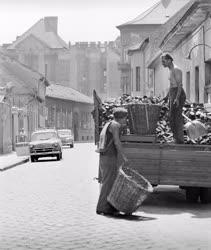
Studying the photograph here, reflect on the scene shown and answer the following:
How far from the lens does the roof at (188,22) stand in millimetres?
→ 24291

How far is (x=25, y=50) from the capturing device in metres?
91.6

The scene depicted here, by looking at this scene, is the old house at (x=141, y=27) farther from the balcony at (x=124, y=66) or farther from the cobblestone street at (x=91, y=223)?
the cobblestone street at (x=91, y=223)

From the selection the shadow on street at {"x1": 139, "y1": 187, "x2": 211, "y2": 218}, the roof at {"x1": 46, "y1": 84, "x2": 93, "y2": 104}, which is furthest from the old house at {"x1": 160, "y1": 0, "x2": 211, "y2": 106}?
the roof at {"x1": 46, "y1": 84, "x2": 93, "y2": 104}

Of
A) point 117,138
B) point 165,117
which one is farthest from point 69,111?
point 117,138

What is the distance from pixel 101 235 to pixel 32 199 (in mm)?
5485

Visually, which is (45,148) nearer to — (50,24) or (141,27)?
(141,27)

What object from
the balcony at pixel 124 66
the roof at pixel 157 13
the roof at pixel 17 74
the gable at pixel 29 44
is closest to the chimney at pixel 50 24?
the gable at pixel 29 44

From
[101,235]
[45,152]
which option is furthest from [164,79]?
[101,235]

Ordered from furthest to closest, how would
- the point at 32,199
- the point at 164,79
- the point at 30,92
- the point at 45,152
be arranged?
the point at 30,92 → the point at 164,79 → the point at 45,152 → the point at 32,199

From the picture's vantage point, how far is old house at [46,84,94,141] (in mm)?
79125

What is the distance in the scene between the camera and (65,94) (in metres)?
84.8

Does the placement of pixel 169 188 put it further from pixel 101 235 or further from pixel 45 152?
pixel 45 152

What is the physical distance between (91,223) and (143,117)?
9.89ft

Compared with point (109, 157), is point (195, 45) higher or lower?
higher
